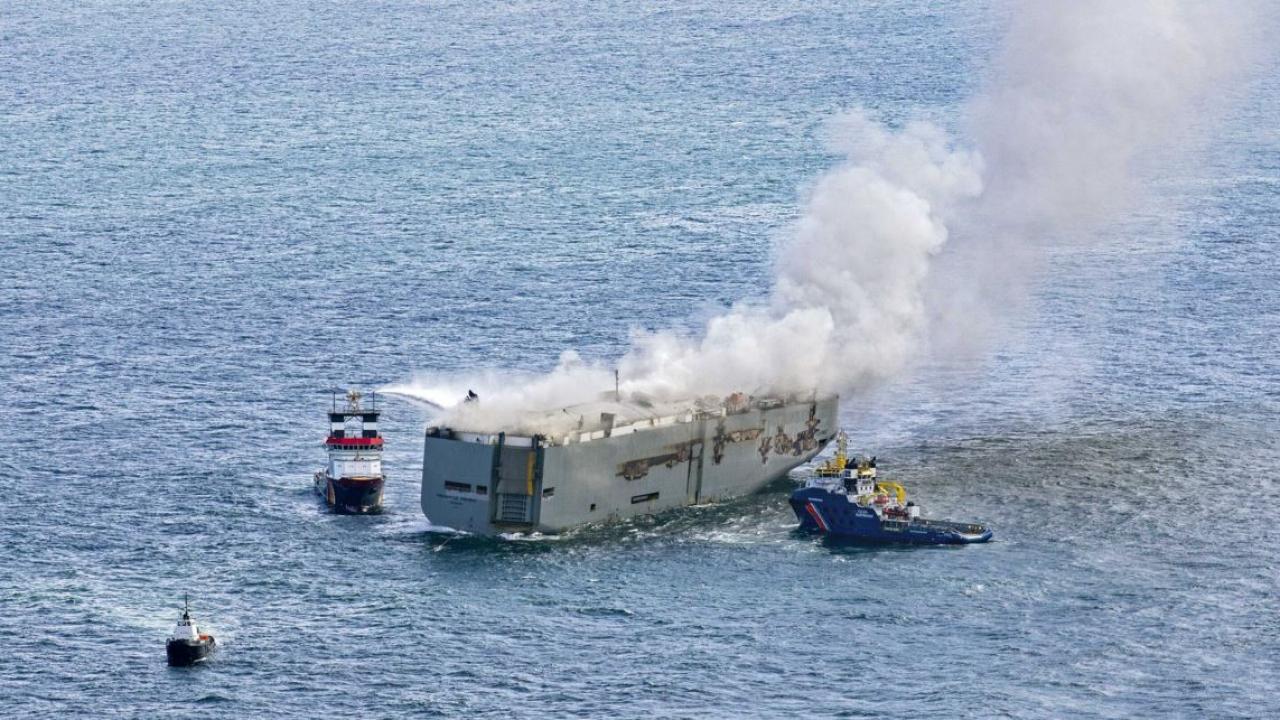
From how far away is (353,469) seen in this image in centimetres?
17638

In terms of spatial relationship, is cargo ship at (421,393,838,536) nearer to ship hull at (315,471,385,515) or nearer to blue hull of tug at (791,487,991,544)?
ship hull at (315,471,385,515)

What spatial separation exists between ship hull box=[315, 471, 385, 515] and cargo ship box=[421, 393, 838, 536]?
534 cm

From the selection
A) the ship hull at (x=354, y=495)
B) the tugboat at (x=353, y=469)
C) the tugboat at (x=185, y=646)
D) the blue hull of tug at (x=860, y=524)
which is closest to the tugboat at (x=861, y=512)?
the blue hull of tug at (x=860, y=524)

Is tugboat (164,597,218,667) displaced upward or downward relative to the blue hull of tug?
downward

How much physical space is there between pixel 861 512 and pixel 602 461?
57.0 ft

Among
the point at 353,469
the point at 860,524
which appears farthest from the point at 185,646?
the point at 860,524

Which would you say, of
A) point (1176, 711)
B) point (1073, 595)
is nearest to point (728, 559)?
point (1073, 595)

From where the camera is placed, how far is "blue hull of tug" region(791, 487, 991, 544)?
547 ft

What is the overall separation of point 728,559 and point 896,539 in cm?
1143

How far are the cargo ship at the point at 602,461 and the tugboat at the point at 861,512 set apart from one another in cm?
1025

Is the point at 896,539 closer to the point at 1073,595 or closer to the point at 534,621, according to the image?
the point at 1073,595

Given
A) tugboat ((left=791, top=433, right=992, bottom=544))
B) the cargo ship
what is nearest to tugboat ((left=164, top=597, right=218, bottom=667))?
the cargo ship

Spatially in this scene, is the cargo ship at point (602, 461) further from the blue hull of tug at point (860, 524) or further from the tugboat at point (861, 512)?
the blue hull of tug at point (860, 524)

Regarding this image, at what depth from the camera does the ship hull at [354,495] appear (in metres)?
176
